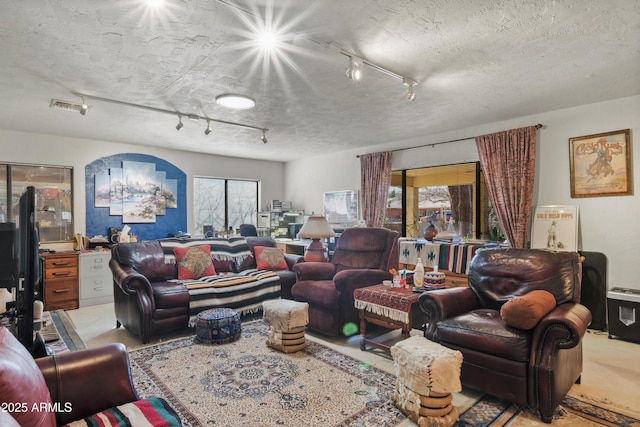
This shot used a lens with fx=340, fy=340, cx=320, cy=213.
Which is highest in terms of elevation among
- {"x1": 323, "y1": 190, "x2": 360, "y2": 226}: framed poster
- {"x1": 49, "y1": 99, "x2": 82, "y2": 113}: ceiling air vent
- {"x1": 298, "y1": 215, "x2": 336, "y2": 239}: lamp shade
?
{"x1": 49, "y1": 99, "x2": 82, "y2": 113}: ceiling air vent

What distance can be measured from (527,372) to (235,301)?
2811 millimetres

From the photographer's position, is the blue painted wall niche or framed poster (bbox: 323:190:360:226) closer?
the blue painted wall niche

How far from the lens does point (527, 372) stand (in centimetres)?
205

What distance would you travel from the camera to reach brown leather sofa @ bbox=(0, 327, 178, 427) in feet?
3.29

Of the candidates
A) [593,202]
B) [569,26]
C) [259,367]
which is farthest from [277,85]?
[593,202]

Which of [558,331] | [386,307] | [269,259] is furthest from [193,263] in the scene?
[558,331]

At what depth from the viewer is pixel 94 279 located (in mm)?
4945

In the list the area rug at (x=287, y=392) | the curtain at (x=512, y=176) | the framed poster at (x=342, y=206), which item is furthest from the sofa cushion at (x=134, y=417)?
the framed poster at (x=342, y=206)

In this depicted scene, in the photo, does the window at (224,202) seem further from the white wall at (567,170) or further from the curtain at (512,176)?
the curtain at (512,176)

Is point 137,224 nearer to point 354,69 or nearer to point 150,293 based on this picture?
point 150,293

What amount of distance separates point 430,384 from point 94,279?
4.95 m

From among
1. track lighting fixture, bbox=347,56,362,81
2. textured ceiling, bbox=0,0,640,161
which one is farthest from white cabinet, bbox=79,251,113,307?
track lighting fixture, bbox=347,56,362,81

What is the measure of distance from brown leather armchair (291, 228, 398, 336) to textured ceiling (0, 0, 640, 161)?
153 centimetres

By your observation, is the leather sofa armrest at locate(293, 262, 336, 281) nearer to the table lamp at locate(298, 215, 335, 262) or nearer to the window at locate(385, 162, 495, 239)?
the table lamp at locate(298, 215, 335, 262)
